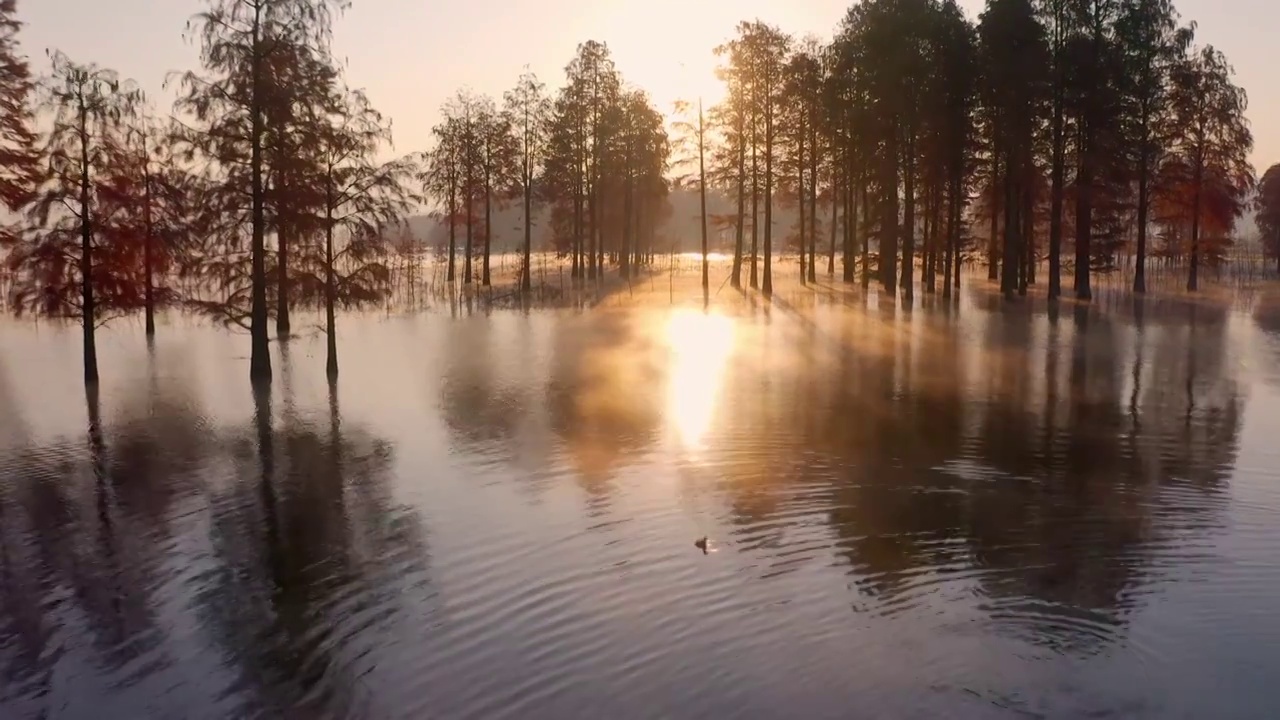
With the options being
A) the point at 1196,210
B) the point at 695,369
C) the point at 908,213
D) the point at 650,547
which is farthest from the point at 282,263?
the point at 1196,210

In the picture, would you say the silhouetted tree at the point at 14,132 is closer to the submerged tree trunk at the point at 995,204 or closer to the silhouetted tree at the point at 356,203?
the silhouetted tree at the point at 356,203

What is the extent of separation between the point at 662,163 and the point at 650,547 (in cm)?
7506

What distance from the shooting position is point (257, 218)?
2770cm

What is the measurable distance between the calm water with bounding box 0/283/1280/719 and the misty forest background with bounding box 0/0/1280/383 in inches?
196

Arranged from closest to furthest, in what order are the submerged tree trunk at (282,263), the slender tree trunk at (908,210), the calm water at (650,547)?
the calm water at (650,547) → the submerged tree trunk at (282,263) → the slender tree trunk at (908,210)

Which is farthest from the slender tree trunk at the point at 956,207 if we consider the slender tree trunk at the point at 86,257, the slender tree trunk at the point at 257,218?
the slender tree trunk at the point at 86,257

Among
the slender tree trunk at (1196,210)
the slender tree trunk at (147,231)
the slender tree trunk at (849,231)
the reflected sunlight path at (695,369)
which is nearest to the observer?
the reflected sunlight path at (695,369)

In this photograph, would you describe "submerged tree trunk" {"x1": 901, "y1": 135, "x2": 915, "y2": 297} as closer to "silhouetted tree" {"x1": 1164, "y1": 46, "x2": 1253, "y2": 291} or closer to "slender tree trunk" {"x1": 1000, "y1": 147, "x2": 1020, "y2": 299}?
"slender tree trunk" {"x1": 1000, "y1": 147, "x2": 1020, "y2": 299}

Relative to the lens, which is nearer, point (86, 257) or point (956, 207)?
point (86, 257)

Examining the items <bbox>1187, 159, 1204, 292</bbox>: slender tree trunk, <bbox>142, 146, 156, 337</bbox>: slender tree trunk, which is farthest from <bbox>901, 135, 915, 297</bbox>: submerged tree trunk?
<bbox>142, 146, 156, 337</bbox>: slender tree trunk

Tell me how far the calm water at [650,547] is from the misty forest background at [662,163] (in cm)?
498

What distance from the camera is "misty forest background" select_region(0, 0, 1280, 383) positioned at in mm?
28141

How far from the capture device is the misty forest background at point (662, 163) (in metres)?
28.1

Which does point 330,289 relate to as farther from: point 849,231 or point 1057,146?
point 849,231
